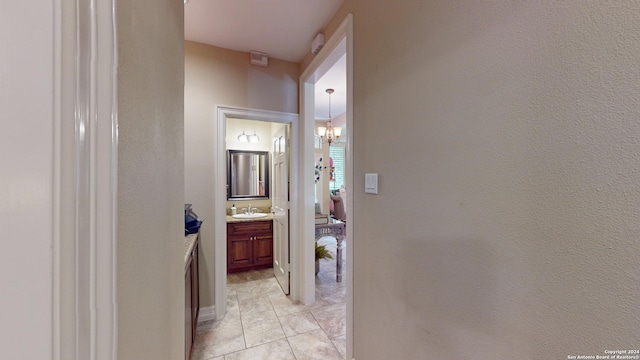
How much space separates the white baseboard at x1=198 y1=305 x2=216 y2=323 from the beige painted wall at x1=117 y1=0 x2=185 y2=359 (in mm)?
1619

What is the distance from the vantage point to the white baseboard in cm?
223

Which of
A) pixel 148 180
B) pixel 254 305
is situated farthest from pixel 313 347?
pixel 148 180

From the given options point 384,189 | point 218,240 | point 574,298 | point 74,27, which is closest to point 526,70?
point 574,298

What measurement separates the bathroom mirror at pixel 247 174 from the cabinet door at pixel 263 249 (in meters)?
0.77

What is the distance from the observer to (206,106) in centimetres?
229

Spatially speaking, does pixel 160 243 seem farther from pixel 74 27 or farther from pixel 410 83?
pixel 410 83

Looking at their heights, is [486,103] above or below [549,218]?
above

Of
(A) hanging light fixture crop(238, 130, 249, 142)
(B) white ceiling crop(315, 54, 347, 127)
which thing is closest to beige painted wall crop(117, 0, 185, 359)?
(B) white ceiling crop(315, 54, 347, 127)

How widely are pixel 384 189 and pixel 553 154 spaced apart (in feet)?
2.38

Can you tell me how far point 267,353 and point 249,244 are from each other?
5.61 ft

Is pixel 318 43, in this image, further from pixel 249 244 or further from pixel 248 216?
pixel 249 244
